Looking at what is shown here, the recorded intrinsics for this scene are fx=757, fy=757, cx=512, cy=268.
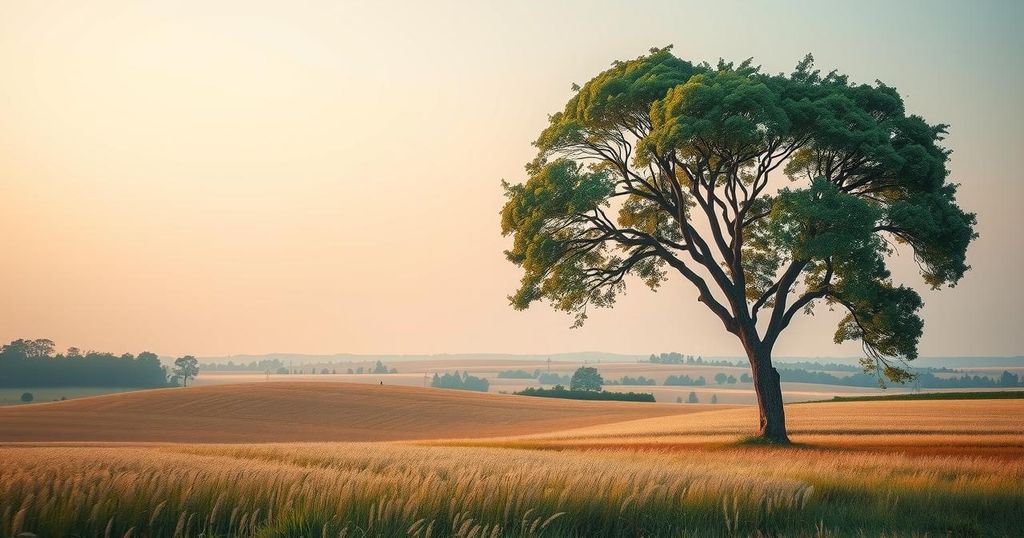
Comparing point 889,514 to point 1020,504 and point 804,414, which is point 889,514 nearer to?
point 1020,504

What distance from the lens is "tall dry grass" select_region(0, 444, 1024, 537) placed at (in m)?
6.80

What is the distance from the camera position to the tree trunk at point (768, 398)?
3027 cm

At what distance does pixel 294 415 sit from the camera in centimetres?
6556

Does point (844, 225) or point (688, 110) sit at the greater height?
point (688, 110)

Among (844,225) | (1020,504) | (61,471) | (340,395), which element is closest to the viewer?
(61,471)

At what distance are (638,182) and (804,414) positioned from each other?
81.3ft

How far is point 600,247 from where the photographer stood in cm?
3256

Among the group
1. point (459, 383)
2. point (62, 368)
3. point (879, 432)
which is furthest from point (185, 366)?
point (879, 432)

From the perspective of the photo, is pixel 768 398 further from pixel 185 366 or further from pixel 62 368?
pixel 185 366

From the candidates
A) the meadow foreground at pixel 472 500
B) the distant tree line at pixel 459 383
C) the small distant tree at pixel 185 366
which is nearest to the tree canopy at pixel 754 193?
the meadow foreground at pixel 472 500

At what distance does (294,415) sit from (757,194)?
156 ft

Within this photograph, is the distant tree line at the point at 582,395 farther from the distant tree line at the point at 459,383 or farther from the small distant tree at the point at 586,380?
the distant tree line at the point at 459,383

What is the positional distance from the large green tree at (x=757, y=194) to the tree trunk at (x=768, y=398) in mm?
58

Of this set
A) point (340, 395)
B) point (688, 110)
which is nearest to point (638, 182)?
point (688, 110)
